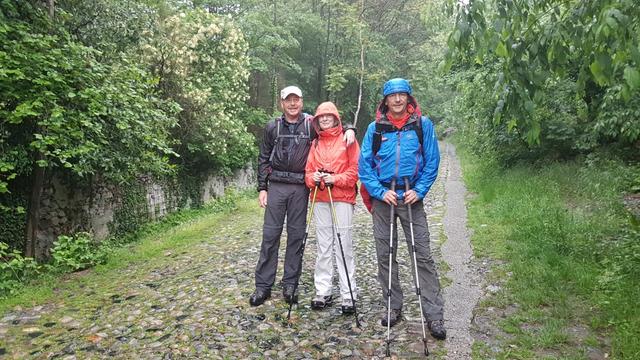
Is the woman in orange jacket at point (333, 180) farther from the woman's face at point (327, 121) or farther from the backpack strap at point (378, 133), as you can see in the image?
the backpack strap at point (378, 133)

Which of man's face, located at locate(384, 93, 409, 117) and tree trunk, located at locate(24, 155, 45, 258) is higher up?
man's face, located at locate(384, 93, 409, 117)

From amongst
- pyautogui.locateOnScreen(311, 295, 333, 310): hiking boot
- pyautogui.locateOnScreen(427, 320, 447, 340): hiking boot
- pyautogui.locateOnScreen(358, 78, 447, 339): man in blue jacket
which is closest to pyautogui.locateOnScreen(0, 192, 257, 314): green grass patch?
pyautogui.locateOnScreen(311, 295, 333, 310): hiking boot

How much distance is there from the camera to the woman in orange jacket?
557 centimetres

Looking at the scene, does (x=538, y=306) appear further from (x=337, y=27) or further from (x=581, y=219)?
(x=337, y=27)

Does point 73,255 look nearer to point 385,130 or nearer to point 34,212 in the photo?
point 34,212

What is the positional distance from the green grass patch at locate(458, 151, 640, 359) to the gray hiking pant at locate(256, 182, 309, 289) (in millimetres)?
2535

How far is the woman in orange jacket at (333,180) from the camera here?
5566 mm

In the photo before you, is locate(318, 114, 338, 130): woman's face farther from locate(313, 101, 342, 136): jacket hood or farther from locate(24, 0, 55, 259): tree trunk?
locate(24, 0, 55, 259): tree trunk

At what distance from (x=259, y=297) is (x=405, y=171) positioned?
263 cm

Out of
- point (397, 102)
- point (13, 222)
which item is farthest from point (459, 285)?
point (13, 222)

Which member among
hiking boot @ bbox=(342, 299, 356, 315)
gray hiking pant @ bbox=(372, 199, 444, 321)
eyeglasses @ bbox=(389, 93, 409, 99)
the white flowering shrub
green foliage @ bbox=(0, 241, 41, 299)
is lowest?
hiking boot @ bbox=(342, 299, 356, 315)

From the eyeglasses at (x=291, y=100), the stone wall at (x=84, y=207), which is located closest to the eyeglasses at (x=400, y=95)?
the eyeglasses at (x=291, y=100)

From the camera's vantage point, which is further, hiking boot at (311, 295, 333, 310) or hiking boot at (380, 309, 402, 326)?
hiking boot at (311, 295, 333, 310)

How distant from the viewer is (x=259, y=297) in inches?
242
